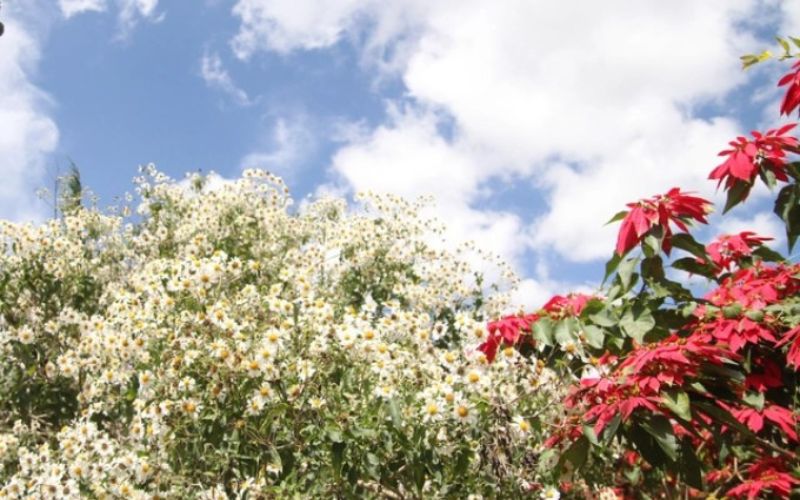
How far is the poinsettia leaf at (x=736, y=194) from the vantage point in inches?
125

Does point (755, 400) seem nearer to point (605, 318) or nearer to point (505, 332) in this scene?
point (605, 318)

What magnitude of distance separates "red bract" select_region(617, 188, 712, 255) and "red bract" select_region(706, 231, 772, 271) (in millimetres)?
709

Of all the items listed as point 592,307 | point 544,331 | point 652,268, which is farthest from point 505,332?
point 652,268

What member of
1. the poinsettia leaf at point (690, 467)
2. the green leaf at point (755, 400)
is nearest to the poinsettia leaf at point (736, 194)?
the green leaf at point (755, 400)

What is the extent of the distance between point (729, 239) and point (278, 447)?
2.35 meters

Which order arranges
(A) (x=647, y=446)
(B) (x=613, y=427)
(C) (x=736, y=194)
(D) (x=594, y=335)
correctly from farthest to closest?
1. (C) (x=736, y=194)
2. (D) (x=594, y=335)
3. (A) (x=647, y=446)
4. (B) (x=613, y=427)

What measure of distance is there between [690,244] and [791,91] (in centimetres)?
90

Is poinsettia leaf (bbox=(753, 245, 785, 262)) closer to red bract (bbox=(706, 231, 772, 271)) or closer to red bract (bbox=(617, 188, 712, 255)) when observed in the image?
red bract (bbox=(706, 231, 772, 271))

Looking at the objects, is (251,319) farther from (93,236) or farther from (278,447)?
(93,236)

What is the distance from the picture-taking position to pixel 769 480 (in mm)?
3023

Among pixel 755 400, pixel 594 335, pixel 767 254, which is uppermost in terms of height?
pixel 767 254

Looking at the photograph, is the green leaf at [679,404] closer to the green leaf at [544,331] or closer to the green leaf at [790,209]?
the green leaf at [544,331]

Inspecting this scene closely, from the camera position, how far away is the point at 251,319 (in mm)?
3771

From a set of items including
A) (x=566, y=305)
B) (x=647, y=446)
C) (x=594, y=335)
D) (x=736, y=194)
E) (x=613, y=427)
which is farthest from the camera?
(x=566, y=305)
